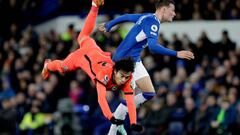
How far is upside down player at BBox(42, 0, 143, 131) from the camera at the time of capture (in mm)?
7180

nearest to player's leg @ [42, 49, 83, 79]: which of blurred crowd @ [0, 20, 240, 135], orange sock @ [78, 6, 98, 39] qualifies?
orange sock @ [78, 6, 98, 39]

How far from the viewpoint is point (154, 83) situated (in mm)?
14719

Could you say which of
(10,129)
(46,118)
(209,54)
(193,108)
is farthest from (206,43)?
(10,129)

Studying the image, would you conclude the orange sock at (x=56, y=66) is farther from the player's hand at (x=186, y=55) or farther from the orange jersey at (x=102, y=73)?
the player's hand at (x=186, y=55)

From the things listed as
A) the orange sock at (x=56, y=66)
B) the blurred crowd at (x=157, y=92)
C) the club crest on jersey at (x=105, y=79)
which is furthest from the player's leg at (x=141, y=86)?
the blurred crowd at (x=157, y=92)

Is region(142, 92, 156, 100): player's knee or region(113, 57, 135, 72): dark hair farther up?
region(113, 57, 135, 72): dark hair

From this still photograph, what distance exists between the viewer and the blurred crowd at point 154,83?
537 inches

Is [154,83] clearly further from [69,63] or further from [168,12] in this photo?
[168,12]

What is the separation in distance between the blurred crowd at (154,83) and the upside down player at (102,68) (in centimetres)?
396

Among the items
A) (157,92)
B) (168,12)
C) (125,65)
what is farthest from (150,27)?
(157,92)

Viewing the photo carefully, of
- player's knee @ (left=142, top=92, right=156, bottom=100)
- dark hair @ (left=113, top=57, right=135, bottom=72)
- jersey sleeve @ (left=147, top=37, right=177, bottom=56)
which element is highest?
jersey sleeve @ (left=147, top=37, right=177, bottom=56)

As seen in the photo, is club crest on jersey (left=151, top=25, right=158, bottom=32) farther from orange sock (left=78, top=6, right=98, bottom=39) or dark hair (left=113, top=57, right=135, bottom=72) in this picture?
orange sock (left=78, top=6, right=98, bottom=39)

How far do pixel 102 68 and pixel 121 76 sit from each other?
0.56 metres

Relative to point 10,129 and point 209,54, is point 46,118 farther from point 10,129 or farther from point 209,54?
point 10,129
